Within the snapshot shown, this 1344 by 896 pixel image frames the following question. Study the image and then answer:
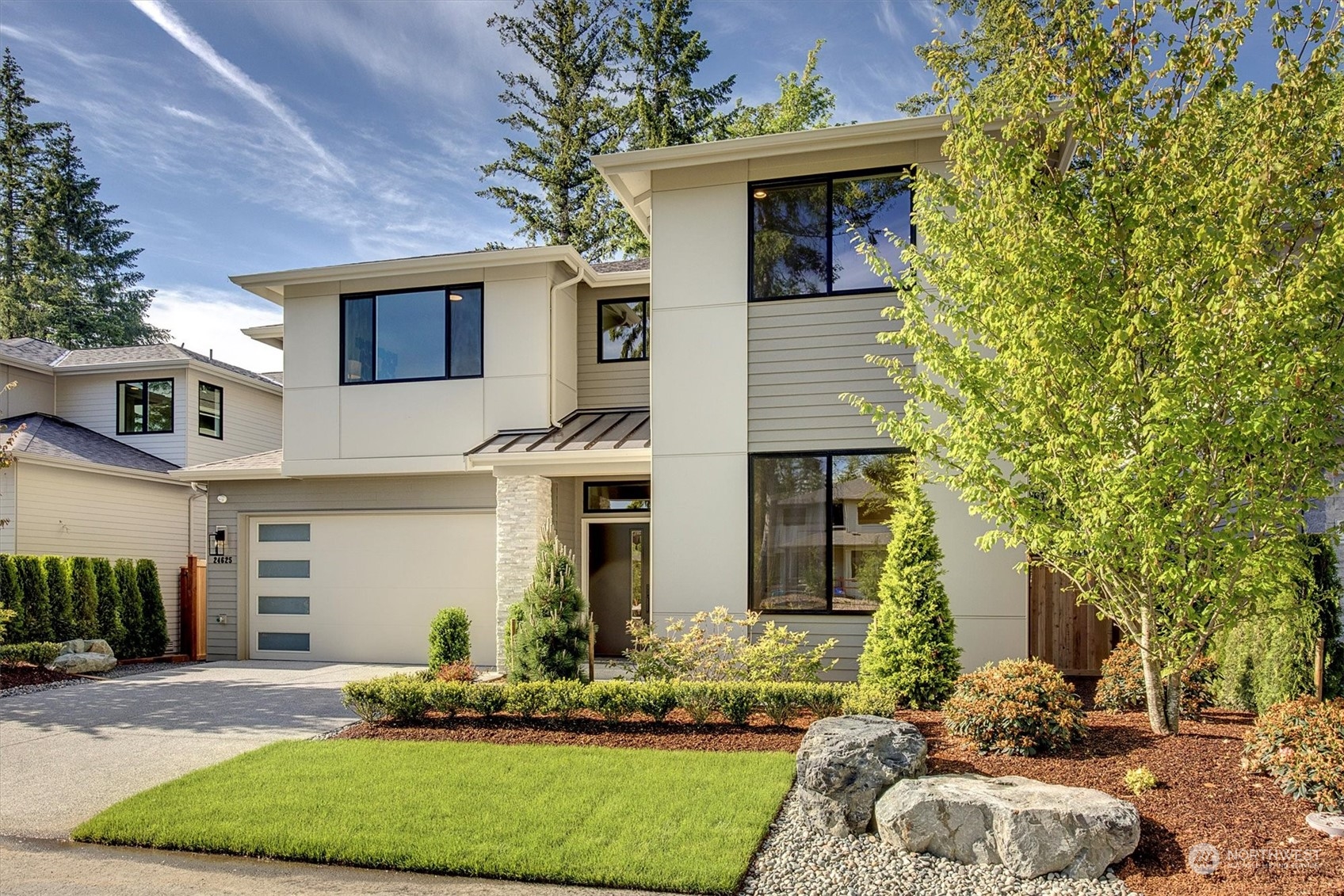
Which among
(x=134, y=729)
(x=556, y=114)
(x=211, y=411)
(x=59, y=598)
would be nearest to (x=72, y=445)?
(x=211, y=411)

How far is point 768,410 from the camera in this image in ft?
31.9

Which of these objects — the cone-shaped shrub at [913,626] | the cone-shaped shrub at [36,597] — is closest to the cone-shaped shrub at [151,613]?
the cone-shaped shrub at [36,597]

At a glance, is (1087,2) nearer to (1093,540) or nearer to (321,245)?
(1093,540)

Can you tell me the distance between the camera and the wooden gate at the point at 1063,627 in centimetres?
983

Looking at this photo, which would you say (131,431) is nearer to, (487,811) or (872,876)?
(487,811)

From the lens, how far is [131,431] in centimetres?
1848

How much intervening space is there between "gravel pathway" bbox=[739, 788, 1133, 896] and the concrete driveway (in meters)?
4.48

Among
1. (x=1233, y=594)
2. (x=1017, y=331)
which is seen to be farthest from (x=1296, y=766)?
(x=1017, y=331)

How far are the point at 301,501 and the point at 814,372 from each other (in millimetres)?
8395

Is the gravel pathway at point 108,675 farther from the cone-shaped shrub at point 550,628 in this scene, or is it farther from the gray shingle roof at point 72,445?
the cone-shaped shrub at point 550,628

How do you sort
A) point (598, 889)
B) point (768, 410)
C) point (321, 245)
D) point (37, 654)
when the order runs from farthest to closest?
1. point (321, 245)
2. point (37, 654)
3. point (768, 410)
4. point (598, 889)

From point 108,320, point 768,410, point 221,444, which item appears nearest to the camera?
point 768,410

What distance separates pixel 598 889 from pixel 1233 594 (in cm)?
483

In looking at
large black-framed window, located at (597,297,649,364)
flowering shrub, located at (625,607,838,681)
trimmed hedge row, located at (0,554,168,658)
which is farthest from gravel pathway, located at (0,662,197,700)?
large black-framed window, located at (597,297,649,364)
